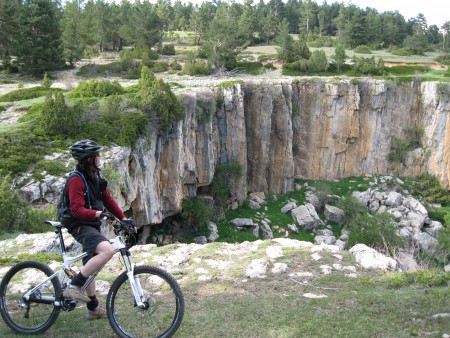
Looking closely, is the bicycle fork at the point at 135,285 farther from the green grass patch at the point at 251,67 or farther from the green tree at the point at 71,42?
the green grass patch at the point at 251,67

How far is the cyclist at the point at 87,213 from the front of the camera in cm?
539

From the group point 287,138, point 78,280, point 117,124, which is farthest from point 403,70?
point 78,280

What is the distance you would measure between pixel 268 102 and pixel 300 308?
25751mm

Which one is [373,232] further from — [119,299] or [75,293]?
[75,293]

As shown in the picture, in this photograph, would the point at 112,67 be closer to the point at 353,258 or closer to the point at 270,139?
the point at 270,139

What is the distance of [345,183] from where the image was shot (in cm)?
3644

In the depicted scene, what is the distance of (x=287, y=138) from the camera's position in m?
33.7

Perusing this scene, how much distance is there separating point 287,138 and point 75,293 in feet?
95.6

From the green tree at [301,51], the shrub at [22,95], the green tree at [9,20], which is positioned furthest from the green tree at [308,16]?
the shrub at [22,95]

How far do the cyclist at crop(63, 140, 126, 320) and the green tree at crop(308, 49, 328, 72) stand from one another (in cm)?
4063

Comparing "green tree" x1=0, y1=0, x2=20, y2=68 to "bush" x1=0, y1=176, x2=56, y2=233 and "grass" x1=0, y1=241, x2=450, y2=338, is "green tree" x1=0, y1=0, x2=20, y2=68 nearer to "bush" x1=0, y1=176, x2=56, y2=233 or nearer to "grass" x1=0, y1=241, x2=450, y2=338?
"bush" x1=0, y1=176, x2=56, y2=233

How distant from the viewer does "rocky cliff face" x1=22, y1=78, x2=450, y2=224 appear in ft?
71.9

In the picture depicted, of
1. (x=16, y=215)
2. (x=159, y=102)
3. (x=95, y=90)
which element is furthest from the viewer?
(x=95, y=90)

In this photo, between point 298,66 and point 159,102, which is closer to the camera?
point 159,102
